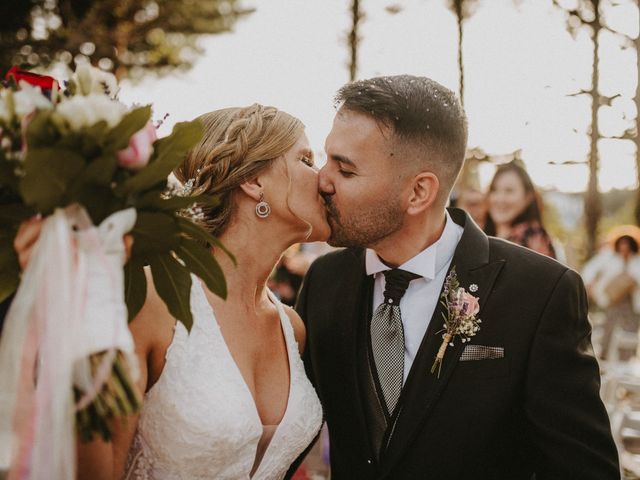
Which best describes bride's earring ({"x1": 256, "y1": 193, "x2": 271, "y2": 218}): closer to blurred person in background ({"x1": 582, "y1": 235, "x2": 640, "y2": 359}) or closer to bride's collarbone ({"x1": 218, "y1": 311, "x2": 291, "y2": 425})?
bride's collarbone ({"x1": 218, "y1": 311, "x2": 291, "y2": 425})

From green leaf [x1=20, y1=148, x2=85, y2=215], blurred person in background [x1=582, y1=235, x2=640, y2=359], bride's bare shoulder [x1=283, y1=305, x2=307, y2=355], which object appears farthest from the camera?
blurred person in background [x1=582, y1=235, x2=640, y2=359]

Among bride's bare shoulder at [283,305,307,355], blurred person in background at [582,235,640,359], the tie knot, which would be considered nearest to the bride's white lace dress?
bride's bare shoulder at [283,305,307,355]

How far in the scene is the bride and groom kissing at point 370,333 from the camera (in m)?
2.44

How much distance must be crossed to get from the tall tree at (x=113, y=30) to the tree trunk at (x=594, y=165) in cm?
687

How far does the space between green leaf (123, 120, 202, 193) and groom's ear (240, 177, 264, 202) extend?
3.19 ft

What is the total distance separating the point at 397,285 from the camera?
2.79 metres

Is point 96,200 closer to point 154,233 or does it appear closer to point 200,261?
point 154,233

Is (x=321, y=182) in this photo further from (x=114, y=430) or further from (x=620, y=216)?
(x=620, y=216)

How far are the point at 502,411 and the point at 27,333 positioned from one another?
5.31 ft

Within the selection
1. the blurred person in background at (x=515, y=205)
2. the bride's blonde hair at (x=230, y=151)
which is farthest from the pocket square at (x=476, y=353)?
the blurred person in background at (x=515, y=205)

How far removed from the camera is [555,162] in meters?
14.3

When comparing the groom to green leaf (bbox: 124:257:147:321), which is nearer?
green leaf (bbox: 124:257:147:321)

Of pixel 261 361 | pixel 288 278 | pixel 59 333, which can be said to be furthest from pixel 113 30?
pixel 59 333

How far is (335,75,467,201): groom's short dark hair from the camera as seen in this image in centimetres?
286
